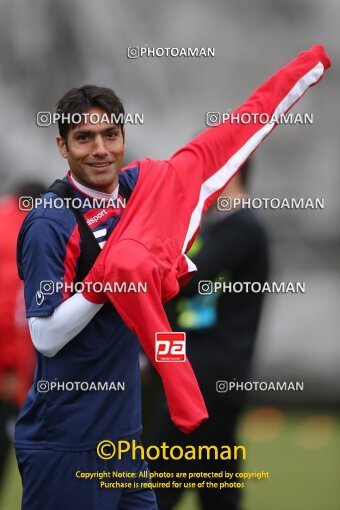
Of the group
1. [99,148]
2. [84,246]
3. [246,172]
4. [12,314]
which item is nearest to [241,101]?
[246,172]

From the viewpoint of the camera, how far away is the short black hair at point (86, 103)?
272 cm

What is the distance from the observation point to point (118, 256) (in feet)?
8.48

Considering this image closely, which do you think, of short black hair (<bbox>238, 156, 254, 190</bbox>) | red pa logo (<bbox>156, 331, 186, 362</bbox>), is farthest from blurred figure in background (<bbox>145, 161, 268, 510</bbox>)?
red pa logo (<bbox>156, 331, 186, 362</bbox>)

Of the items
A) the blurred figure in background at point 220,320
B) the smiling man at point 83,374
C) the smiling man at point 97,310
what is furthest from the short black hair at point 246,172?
the smiling man at point 83,374

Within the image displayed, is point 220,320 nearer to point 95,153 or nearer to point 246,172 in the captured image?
point 246,172

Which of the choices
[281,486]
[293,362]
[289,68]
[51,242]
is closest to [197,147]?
[289,68]

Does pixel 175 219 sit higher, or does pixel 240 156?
pixel 240 156

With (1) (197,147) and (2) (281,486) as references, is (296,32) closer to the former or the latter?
(1) (197,147)

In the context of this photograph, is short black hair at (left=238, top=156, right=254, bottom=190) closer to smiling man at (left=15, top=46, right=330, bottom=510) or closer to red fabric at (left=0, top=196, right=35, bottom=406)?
smiling man at (left=15, top=46, right=330, bottom=510)

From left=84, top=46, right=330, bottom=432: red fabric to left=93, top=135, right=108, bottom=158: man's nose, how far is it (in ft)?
0.51

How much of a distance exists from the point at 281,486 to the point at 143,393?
1.87ft

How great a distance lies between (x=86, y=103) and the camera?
2.72 metres

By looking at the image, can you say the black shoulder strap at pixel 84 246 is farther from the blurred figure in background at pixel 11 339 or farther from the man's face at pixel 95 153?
the blurred figure in background at pixel 11 339

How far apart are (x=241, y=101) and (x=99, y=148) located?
834mm
